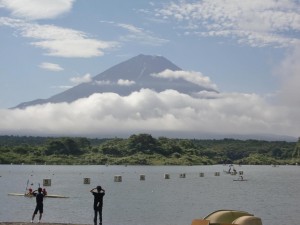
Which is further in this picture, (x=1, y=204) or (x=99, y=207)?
(x=1, y=204)

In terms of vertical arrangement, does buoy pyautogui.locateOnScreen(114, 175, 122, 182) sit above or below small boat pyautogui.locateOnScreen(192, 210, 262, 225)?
below

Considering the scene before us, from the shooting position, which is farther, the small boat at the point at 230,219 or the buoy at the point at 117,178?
the buoy at the point at 117,178

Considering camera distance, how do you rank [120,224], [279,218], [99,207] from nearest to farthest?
1. [99,207]
2. [120,224]
3. [279,218]

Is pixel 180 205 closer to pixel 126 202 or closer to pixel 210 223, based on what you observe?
pixel 126 202

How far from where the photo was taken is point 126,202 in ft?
233

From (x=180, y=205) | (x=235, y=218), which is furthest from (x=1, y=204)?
(x=235, y=218)

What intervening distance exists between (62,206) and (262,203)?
1059 inches

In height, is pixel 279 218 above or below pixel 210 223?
below

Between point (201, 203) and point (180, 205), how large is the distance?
5.35 m

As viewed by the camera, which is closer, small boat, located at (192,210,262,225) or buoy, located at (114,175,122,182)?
small boat, located at (192,210,262,225)

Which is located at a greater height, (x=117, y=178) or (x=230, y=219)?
(x=230, y=219)

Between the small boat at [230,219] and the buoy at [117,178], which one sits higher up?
the small boat at [230,219]

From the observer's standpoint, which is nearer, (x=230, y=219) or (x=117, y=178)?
(x=230, y=219)

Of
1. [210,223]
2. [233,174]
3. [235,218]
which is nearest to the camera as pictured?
[210,223]
